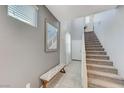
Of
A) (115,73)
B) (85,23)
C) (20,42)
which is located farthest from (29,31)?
(85,23)

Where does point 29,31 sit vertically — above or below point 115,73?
above

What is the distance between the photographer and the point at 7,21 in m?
1.32

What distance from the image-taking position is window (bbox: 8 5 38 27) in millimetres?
1448

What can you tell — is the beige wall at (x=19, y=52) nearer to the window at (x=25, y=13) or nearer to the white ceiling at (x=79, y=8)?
the window at (x=25, y=13)

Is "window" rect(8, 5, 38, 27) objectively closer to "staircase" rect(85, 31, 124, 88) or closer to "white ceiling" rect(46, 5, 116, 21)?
"white ceiling" rect(46, 5, 116, 21)

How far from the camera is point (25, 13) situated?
178 centimetres

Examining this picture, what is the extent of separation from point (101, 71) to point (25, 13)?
8.42ft

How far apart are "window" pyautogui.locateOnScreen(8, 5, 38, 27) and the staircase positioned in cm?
205

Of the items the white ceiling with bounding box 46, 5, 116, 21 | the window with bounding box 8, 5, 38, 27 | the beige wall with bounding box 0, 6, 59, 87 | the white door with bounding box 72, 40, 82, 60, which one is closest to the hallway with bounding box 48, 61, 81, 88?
the beige wall with bounding box 0, 6, 59, 87

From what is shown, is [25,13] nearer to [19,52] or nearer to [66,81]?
[19,52]

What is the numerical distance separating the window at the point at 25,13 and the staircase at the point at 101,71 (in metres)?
2.05

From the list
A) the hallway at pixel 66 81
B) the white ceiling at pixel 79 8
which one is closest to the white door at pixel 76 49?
the hallway at pixel 66 81

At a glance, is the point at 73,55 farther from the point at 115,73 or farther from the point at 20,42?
the point at 20,42
